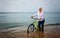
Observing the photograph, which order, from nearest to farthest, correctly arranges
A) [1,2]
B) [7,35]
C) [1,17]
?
[7,35], [1,2], [1,17]

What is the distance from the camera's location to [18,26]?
711cm

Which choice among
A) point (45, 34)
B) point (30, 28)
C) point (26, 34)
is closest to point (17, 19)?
point (30, 28)

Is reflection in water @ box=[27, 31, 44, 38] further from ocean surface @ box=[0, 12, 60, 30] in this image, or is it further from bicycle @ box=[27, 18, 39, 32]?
ocean surface @ box=[0, 12, 60, 30]

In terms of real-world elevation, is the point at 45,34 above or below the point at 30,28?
below

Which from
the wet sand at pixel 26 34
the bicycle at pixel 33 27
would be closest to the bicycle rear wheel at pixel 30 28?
the bicycle at pixel 33 27

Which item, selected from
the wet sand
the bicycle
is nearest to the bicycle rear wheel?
the bicycle

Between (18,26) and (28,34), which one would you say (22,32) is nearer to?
(28,34)

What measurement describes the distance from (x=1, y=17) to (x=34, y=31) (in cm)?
154

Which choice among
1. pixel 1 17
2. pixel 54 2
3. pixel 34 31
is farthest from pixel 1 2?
pixel 54 2

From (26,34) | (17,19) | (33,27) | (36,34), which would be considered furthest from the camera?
(17,19)

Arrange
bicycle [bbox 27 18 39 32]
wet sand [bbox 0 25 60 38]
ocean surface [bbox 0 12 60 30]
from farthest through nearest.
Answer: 1. ocean surface [bbox 0 12 60 30]
2. bicycle [bbox 27 18 39 32]
3. wet sand [bbox 0 25 60 38]

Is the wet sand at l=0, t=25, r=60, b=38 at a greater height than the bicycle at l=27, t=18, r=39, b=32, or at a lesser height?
lesser

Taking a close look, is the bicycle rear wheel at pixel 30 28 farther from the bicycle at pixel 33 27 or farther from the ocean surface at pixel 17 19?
the ocean surface at pixel 17 19

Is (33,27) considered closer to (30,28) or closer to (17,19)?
(30,28)
